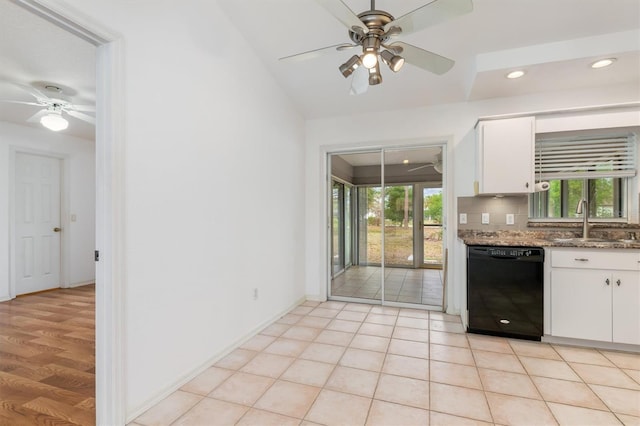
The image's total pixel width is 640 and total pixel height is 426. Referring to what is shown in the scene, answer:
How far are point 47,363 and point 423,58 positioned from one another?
362 cm

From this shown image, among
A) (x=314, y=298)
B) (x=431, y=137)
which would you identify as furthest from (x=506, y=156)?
(x=314, y=298)

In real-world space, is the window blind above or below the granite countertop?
above

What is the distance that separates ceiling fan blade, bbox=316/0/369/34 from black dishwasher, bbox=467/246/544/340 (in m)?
2.24

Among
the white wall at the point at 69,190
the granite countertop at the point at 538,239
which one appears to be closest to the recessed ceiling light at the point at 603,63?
the granite countertop at the point at 538,239

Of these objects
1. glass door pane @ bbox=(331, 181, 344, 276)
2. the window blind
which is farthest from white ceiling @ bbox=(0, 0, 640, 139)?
glass door pane @ bbox=(331, 181, 344, 276)

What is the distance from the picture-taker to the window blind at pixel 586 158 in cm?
309

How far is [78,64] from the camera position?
2730 mm

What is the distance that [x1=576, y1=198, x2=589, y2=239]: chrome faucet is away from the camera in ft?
10.1

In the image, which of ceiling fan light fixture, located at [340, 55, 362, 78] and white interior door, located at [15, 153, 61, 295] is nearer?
ceiling fan light fixture, located at [340, 55, 362, 78]

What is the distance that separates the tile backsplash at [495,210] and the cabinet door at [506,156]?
320 mm

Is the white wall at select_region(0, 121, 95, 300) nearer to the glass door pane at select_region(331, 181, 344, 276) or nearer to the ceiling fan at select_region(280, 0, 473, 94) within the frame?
the glass door pane at select_region(331, 181, 344, 276)

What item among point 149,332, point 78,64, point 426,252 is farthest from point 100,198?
point 426,252

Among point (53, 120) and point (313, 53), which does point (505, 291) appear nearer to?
point (313, 53)

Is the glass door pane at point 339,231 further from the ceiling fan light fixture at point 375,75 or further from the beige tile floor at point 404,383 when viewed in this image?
the ceiling fan light fixture at point 375,75
